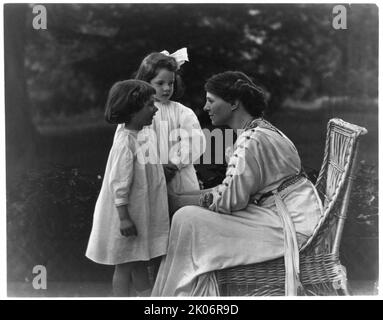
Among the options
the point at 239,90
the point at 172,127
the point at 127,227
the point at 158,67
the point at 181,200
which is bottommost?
the point at 127,227

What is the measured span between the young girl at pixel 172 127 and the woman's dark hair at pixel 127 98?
65mm

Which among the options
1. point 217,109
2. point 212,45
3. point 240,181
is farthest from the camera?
point 212,45

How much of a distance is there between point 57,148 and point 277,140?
139 centimetres

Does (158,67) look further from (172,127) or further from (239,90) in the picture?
(239,90)

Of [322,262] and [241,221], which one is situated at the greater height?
[241,221]

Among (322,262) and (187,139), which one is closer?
(322,262)

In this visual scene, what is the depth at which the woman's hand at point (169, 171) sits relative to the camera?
14.4ft

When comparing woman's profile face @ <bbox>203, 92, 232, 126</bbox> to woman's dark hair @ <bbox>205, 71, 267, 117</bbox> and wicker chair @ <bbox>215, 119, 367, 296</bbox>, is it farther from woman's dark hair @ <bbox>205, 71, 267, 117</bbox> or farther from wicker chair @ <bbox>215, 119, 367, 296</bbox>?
wicker chair @ <bbox>215, 119, 367, 296</bbox>

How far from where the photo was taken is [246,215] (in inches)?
170

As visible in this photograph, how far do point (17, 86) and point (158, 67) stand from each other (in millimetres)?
908

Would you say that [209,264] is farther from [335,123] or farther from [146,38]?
[146,38]

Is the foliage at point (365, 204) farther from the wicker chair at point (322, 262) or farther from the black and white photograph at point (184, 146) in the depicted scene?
the wicker chair at point (322, 262)

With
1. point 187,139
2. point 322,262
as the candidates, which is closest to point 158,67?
point 187,139
